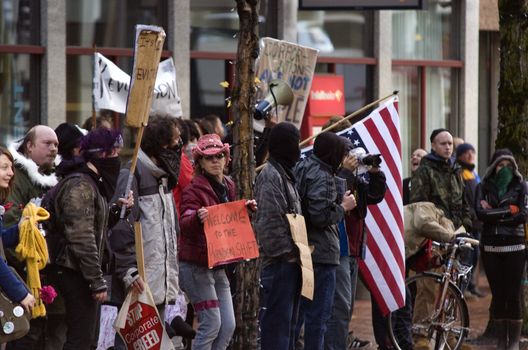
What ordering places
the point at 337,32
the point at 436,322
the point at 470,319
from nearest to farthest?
the point at 436,322
the point at 470,319
the point at 337,32

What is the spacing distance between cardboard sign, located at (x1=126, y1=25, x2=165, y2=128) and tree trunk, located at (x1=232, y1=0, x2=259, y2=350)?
24.9 inches

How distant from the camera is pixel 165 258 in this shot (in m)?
9.64

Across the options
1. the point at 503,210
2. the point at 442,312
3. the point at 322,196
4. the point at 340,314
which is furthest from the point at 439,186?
the point at 322,196

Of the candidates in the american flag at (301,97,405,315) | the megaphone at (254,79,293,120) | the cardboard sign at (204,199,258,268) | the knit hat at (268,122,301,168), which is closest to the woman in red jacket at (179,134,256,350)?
the cardboard sign at (204,199,258,268)

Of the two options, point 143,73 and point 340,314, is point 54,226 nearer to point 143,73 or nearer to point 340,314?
point 143,73

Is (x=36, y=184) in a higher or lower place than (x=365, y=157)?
lower

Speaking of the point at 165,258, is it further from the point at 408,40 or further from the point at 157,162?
the point at 408,40

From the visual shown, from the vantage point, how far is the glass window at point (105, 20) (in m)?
15.5

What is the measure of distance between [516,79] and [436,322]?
2.85 meters

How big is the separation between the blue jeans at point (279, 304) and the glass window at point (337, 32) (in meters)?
7.69

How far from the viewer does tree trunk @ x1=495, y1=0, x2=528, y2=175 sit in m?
14.0

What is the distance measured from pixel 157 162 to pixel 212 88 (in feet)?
23.3

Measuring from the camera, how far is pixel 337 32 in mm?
18094

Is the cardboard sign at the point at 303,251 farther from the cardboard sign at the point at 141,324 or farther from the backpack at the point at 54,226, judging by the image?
the backpack at the point at 54,226
